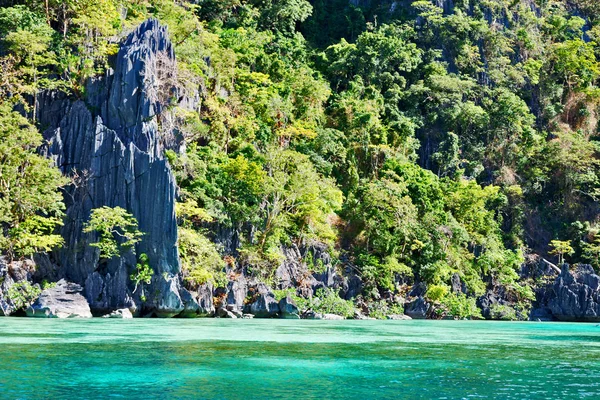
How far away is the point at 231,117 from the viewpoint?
42.1 m

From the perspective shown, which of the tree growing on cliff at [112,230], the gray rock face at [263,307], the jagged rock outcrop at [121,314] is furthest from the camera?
A: the gray rock face at [263,307]

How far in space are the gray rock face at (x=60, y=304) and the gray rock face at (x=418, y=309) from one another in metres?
18.9

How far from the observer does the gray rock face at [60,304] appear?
28.6 m

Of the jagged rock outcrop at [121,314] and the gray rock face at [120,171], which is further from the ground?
the gray rock face at [120,171]

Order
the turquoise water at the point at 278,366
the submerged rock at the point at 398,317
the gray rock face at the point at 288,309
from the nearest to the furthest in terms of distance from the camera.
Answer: the turquoise water at the point at 278,366, the gray rock face at the point at 288,309, the submerged rock at the point at 398,317

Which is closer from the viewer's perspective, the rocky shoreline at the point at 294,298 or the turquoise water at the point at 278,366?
the turquoise water at the point at 278,366

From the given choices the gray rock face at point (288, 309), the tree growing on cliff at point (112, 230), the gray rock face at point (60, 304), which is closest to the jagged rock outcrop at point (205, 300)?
the gray rock face at point (288, 309)

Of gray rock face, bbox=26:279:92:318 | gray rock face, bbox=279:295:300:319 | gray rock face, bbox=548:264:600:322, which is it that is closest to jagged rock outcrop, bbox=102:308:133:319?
gray rock face, bbox=26:279:92:318

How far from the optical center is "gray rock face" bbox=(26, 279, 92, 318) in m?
28.6

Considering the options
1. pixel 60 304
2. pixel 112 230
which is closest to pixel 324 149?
pixel 112 230

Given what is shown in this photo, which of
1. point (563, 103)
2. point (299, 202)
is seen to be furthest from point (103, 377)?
point (563, 103)

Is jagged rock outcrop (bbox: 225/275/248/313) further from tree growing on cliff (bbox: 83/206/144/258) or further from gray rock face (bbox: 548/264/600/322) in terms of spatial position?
gray rock face (bbox: 548/264/600/322)

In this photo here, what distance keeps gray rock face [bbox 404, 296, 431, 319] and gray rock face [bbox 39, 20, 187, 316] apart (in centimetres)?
1504

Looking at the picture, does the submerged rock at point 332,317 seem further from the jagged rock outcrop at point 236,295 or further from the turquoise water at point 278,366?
the turquoise water at point 278,366
